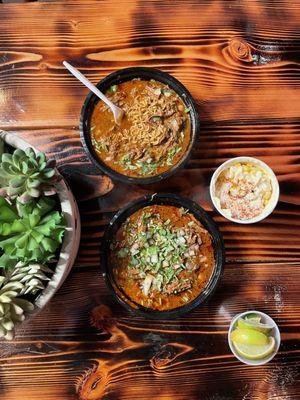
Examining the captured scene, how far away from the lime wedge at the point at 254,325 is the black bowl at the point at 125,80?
0.45 m

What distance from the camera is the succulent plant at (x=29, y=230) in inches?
50.6

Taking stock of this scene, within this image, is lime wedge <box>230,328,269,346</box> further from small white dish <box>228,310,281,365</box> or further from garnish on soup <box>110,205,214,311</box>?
garnish on soup <box>110,205,214,311</box>

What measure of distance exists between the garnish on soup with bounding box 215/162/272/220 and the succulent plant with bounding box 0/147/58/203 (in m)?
0.54

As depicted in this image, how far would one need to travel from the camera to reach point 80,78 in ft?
5.07

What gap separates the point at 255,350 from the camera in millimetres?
1538

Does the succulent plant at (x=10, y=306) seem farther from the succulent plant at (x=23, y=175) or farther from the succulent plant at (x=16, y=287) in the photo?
the succulent plant at (x=23, y=175)

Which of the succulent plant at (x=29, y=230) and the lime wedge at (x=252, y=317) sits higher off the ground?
the succulent plant at (x=29, y=230)

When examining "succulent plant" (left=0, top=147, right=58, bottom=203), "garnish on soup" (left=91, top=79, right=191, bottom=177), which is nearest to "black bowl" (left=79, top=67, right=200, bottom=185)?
"garnish on soup" (left=91, top=79, right=191, bottom=177)

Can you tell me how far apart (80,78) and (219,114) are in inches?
16.6

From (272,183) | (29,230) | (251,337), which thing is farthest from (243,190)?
(29,230)

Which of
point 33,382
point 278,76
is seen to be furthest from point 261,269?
point 33,382

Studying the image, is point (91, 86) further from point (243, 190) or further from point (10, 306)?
→ point (10, 306)

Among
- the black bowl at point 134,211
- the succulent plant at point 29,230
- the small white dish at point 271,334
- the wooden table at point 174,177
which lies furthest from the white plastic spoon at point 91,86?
the small white dish at point 271,334

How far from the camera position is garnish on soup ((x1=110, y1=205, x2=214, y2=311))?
62.0 inches
